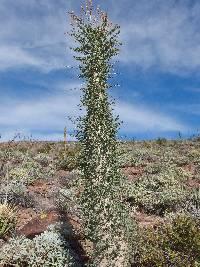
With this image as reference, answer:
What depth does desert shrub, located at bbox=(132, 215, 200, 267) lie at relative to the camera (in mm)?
9509

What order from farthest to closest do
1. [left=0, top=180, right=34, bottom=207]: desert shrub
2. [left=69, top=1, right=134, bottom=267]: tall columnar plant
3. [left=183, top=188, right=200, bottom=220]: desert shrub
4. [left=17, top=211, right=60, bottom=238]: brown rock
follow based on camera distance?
[left=0, top=180, right=34, bottom=207]: desert shrub, [left=183, top=188, right=200, bottom=220]: desert shrub, [left=17, top=211, right=60, bottom=238]: brown rock, [left=69, top=1, right=134, bottom=267]: tall columnar plant

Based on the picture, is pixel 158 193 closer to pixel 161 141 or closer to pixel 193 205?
pixel 193 205

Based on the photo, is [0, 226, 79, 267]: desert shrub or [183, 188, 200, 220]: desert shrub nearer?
[0, 226, 79, 267]: desert shrub

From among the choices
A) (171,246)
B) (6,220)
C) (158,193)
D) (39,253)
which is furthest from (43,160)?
(171,246)

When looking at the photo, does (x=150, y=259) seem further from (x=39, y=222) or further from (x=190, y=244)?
(x=39, y=222)

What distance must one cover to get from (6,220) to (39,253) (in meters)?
2.20

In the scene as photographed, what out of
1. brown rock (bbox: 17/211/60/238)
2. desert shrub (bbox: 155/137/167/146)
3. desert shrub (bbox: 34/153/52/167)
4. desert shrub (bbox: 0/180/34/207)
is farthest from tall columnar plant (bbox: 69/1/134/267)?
desert shrub (bbox: 155/137/167/146)

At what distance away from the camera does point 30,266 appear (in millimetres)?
10133

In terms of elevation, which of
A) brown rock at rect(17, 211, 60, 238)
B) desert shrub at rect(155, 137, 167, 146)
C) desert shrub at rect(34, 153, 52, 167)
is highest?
desert shrub at rect(155, 137, 167, 146)

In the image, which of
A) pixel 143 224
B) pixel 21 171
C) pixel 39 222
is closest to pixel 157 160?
pixel 21 171

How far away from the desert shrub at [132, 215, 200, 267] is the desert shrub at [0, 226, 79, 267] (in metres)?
1.47

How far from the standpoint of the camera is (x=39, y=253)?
10453mm

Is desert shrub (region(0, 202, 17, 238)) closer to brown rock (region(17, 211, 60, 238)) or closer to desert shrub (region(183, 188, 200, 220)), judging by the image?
brown rock (region(17, 211, 60, 238))

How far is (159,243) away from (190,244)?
0.66 m
